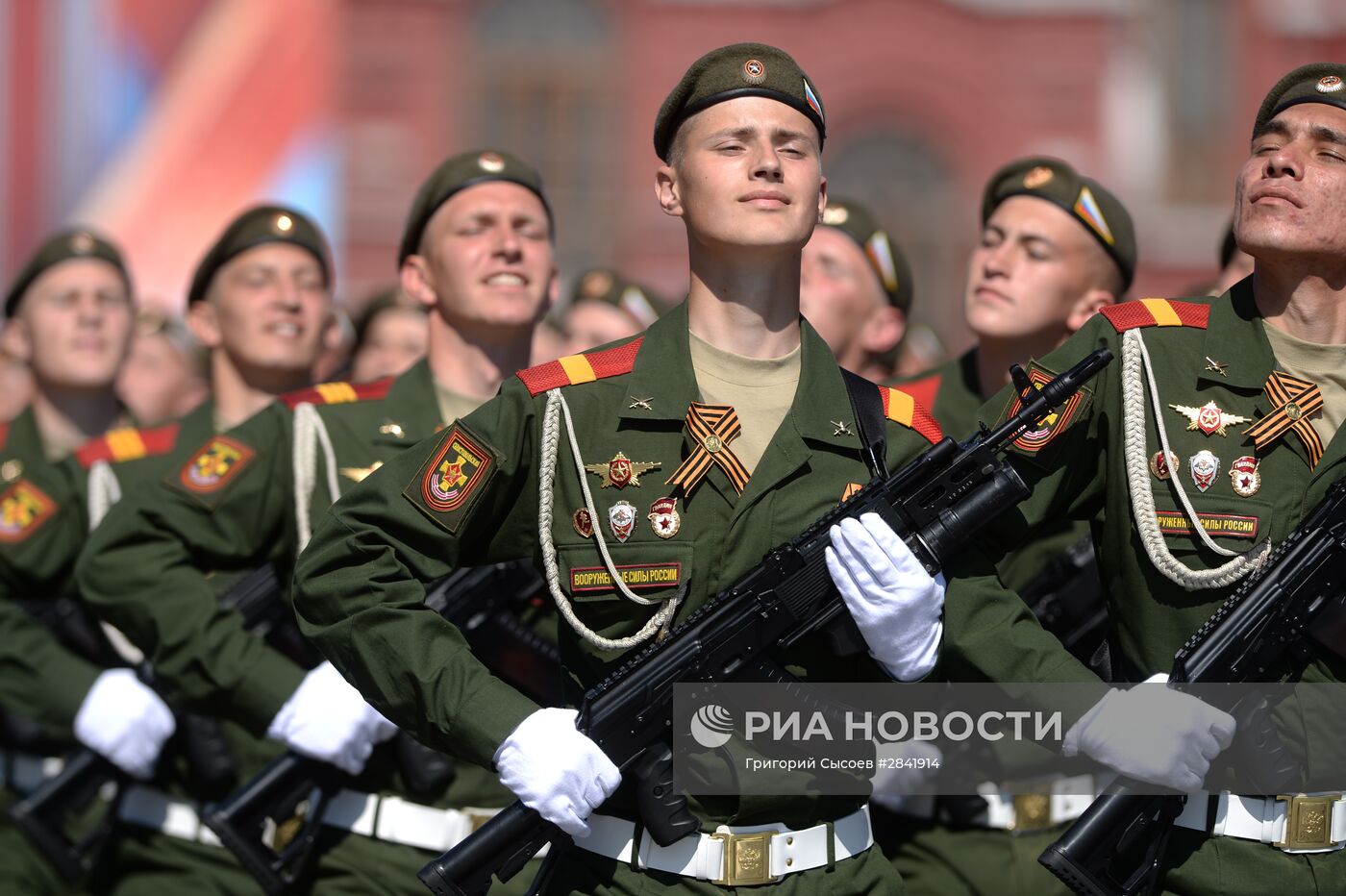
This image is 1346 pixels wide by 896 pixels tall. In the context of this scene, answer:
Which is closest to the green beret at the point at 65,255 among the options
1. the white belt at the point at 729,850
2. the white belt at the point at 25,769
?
the white belt at the point at 25,769

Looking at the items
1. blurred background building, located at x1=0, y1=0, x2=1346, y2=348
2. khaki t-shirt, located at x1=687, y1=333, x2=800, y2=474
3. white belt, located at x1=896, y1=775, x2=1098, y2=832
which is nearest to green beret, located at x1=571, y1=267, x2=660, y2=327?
white belt, located at x1=896, y1=775, x2=1098, y2=832

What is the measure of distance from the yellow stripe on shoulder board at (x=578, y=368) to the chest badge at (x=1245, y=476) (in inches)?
52.0

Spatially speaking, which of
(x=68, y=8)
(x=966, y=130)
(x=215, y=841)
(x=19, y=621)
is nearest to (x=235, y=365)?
(x=19, y=621)

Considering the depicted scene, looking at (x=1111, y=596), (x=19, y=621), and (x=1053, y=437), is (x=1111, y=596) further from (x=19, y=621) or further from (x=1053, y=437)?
(x=19, y=621)

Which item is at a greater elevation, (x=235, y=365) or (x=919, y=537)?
(x=235, y=365)

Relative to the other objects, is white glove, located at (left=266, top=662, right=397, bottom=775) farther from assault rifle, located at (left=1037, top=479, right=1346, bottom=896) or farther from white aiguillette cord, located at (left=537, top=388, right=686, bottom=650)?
assault rifle, located at (left=1037, top=479, right=1346, bottom=896)

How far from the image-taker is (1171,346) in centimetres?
380

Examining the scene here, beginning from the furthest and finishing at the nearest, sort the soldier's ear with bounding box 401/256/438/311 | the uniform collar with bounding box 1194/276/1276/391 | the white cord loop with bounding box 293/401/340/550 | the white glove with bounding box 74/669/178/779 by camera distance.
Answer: the soldier's ear with bounding box 401/256/438/311 < the white glove with bounding box 74/669/178/779 < the white cord loop with bounding box 293/401/340/550 < the uniform collar with bounding box 1194/276/1276/391

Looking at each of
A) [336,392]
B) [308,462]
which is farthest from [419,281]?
[308,462]

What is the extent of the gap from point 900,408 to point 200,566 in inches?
80.4

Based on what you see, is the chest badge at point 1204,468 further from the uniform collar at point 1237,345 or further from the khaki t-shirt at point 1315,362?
the khaki t-shirt at point 1315,362

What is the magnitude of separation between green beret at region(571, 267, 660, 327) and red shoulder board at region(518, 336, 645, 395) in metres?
3.97

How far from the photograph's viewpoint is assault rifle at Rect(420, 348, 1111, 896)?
3.42 meters

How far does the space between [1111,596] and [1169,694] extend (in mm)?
407
